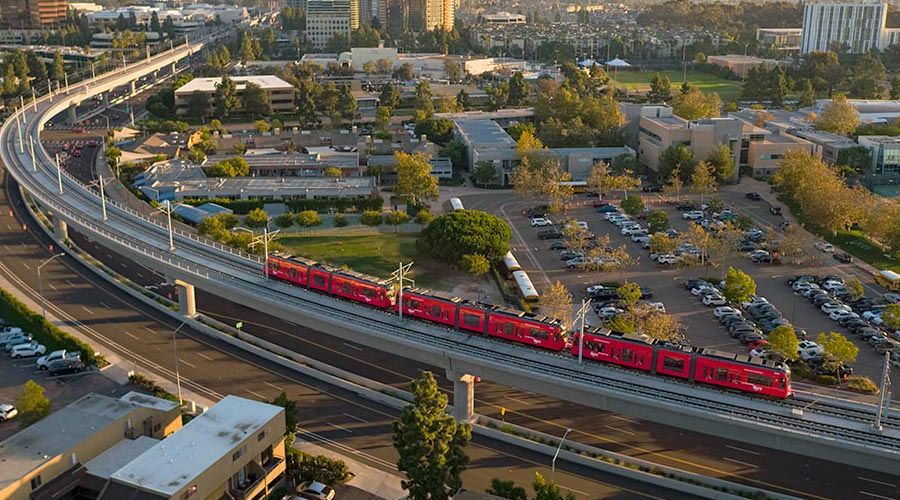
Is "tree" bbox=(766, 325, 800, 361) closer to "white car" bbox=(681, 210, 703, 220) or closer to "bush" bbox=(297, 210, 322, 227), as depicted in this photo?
"white car" bbox=(681, 210, 703, 220)

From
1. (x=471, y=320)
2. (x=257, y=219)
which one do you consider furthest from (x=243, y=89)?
(x=471, y=320)

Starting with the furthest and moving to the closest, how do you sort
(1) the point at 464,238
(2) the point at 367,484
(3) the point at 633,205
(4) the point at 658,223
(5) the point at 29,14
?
(5) the point at 29,14
(3) the point at 633,205
(4) the point at 658,223
(1) the point at 464,238
(2) the point at 367,484

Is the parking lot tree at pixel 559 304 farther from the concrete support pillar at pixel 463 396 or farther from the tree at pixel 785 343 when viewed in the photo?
the tree at pixel 785 343

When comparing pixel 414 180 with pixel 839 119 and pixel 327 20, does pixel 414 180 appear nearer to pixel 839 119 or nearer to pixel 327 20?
pixel 839 119

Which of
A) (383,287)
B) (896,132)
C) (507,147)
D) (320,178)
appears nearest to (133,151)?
(320,178)

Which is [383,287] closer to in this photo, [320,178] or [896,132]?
[320,178]

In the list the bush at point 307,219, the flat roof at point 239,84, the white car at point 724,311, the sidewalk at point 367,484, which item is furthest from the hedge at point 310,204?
the flat roof at point 239,84
